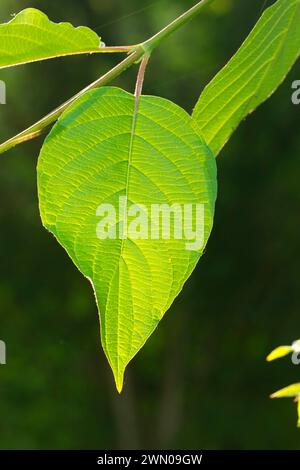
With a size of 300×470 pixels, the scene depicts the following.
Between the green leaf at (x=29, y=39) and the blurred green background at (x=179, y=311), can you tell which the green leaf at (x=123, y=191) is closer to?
the green leaf at (x=29, y=39)

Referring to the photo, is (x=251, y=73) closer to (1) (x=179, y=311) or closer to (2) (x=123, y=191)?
(2) (x=123, y=191)

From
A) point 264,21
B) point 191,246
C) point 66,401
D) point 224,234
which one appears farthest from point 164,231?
point 66,401

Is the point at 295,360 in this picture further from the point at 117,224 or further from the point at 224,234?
the point at 224,234

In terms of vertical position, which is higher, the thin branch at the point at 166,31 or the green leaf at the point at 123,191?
the thin branch at the point at 166,31

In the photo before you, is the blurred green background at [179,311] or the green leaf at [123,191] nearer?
the green leaf at [123,191]

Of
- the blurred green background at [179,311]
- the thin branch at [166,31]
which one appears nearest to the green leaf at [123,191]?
the thin branch at [166,31]

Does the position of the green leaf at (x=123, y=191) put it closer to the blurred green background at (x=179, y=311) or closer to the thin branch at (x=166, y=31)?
the thin branch at (x=166, y=31)
